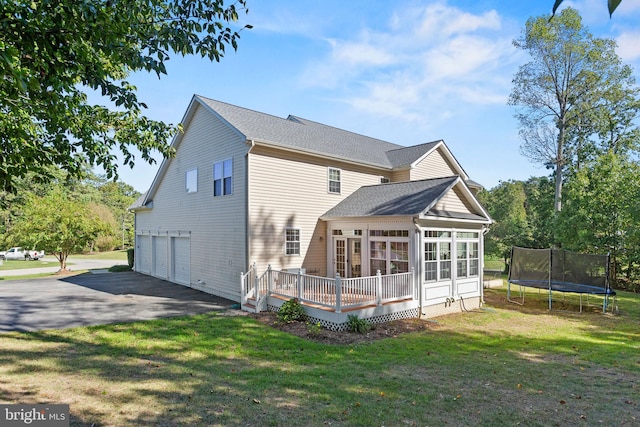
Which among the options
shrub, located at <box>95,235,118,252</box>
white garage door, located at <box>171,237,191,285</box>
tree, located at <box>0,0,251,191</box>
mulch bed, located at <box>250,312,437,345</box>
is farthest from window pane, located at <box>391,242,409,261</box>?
shrub, located at <box>95,235,118,252</box>

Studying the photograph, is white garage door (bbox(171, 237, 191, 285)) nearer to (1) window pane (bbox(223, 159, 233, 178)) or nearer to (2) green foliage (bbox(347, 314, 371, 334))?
(1) window pane (bbox(223, 159, 233, 178))

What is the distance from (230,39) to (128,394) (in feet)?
19.3

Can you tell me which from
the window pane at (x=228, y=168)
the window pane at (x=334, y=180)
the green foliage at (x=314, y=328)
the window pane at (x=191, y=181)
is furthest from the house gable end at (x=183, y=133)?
the green foliage at (x=314, y=328)

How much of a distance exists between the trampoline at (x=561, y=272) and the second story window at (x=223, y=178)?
1254 centimetres

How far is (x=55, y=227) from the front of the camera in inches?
916

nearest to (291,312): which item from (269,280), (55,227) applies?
(269,280)

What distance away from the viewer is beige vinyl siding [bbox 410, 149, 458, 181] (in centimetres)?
1789

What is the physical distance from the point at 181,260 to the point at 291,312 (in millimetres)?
9019

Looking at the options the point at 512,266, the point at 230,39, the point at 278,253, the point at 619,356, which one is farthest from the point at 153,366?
the point at 512,266

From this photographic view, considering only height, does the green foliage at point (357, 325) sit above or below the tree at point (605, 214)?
below

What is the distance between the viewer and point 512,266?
601 inches

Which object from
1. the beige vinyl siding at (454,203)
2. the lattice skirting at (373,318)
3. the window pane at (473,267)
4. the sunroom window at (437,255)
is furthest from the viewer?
the window pane at (473,267)

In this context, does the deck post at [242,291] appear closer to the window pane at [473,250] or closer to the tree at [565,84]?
the window pane at [473,250]

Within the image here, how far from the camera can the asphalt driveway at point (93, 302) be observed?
10312 mm
